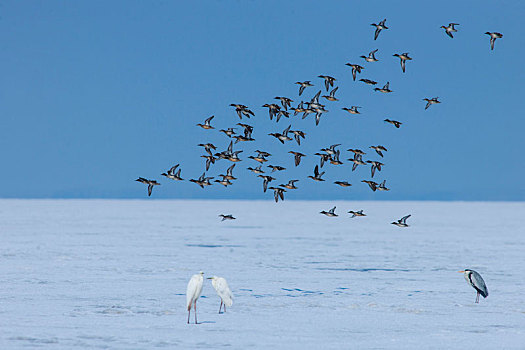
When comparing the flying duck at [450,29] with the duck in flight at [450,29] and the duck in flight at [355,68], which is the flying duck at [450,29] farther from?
the duck in flight at [355,68]

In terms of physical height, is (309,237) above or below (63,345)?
above

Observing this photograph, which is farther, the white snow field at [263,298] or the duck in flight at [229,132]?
the duck in flight at [229,132]

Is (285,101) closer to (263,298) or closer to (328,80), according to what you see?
(328,80)

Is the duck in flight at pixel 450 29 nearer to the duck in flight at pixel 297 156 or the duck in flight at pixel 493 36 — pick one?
the duck in flight at pixel 493 36

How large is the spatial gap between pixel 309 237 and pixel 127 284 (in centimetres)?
2014

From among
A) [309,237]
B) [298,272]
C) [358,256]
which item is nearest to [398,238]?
[309,237]

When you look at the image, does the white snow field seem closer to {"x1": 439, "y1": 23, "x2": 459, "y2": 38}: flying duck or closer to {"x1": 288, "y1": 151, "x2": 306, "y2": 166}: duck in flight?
{"x1": 288, "y1": 151, "x2": 306, "y2": 166}: duck in flight

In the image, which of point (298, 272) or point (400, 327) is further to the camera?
point (298, 272)

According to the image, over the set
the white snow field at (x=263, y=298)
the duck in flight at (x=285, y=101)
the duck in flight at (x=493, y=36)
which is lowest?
the white snow field at (x=263, y=298)

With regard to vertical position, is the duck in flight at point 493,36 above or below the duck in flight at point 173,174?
above

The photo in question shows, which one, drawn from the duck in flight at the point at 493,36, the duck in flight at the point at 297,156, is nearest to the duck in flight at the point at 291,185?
the duck in flight at the point at 297,156

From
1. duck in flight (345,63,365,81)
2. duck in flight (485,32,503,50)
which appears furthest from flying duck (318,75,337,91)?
duck in flight (485,32,503,50)

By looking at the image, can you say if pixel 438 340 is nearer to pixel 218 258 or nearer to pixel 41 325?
pixel 41 325

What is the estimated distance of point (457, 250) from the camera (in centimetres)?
3008
